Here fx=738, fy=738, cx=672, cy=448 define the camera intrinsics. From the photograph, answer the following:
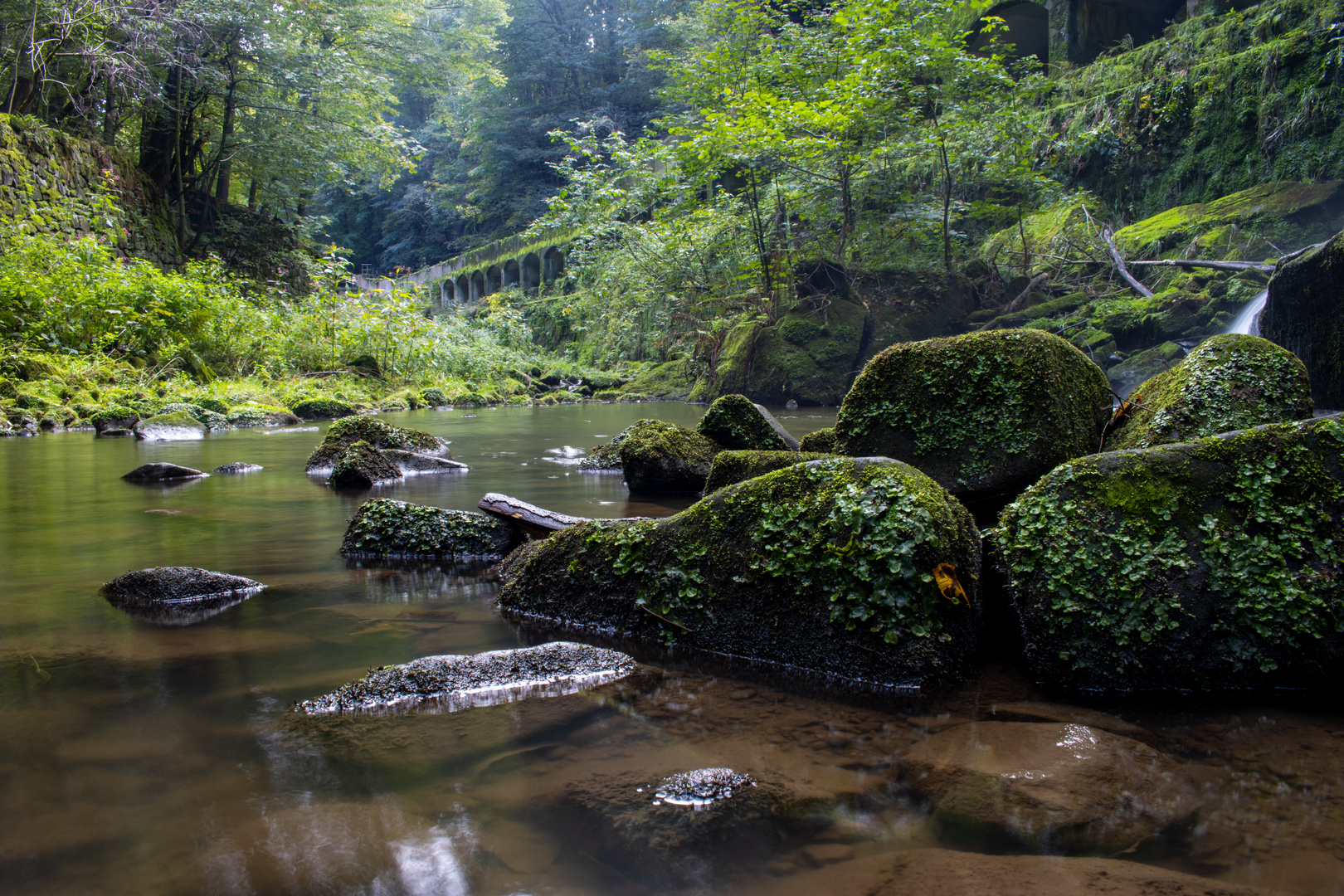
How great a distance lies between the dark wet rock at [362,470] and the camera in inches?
265

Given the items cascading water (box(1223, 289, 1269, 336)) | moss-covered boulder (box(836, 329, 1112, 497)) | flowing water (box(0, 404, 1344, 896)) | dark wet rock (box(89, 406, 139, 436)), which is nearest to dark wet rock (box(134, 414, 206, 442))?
dark wet rock (box(89, 406, 139, 436))

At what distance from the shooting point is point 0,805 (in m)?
1.74

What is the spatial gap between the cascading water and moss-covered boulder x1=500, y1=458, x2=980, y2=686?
10.7 m

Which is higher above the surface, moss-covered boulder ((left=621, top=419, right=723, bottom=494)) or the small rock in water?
moss-covered boulder ((left=621, top=419, right=723, bottom=494))

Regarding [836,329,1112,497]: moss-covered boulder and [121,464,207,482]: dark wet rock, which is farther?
[121,464,207,482]: dark wet rock

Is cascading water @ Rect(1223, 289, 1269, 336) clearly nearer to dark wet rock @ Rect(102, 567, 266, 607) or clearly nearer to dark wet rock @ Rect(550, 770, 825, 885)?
dark wet rock @ Rect(550, 770, 825, 885)

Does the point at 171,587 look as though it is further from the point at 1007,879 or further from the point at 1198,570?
the point at 1198,570

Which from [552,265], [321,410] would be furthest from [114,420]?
[552,265]

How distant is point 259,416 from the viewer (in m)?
13.0

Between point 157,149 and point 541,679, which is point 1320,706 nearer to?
point 541,679

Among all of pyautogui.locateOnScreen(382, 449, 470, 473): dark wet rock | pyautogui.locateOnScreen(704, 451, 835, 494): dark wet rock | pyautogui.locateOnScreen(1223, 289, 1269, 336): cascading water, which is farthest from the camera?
pyautogui.locateOnScreen(1223, 289, 1269, 336): cascading water

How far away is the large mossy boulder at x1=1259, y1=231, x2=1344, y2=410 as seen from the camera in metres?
8.20

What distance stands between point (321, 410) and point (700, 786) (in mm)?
14443

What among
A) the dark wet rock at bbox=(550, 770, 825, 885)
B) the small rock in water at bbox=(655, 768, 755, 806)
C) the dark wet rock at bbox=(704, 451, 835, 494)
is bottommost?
the dark wet rock at bbox=(550, 770, 825, 885)
